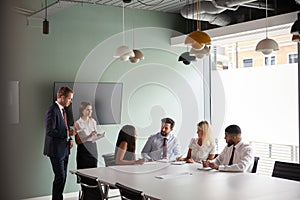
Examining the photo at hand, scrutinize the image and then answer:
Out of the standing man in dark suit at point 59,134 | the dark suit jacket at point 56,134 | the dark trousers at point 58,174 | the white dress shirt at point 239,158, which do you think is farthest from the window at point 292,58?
the dark trousers at point 58,174

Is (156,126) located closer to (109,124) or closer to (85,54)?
(109,124)

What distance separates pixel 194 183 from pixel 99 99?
9.91 ft

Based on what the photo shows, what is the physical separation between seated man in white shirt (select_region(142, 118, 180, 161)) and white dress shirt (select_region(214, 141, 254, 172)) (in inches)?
38.7

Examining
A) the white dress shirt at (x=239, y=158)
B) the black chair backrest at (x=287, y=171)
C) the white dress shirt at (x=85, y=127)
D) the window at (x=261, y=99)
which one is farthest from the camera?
the window at (x=261, y=99)

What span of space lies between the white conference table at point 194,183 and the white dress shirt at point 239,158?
3.6 inches

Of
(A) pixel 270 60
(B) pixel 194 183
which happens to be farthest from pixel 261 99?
(B) pixel 194 183

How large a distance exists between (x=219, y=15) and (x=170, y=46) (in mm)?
1488

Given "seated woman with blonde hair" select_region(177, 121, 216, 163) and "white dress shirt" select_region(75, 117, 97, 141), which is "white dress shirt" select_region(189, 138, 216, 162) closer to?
"seated woman with blonde hair" select_region(177, 121, 216, 163)

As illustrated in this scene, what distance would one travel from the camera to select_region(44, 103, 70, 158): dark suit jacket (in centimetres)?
496

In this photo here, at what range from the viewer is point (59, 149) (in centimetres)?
→ 506

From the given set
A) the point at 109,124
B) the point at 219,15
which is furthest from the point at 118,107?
the point at 219,15

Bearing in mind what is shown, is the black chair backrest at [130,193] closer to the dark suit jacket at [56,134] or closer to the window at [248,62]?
the dark suit jacket at [56,134]

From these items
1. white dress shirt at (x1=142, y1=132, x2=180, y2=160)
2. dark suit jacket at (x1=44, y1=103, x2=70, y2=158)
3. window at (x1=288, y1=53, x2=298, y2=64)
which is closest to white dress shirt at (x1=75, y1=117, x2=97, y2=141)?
dark suit jacket at (x1=44, y1=103, x2=70, y2=158)

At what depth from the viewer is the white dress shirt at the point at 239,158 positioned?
4.11 meters
